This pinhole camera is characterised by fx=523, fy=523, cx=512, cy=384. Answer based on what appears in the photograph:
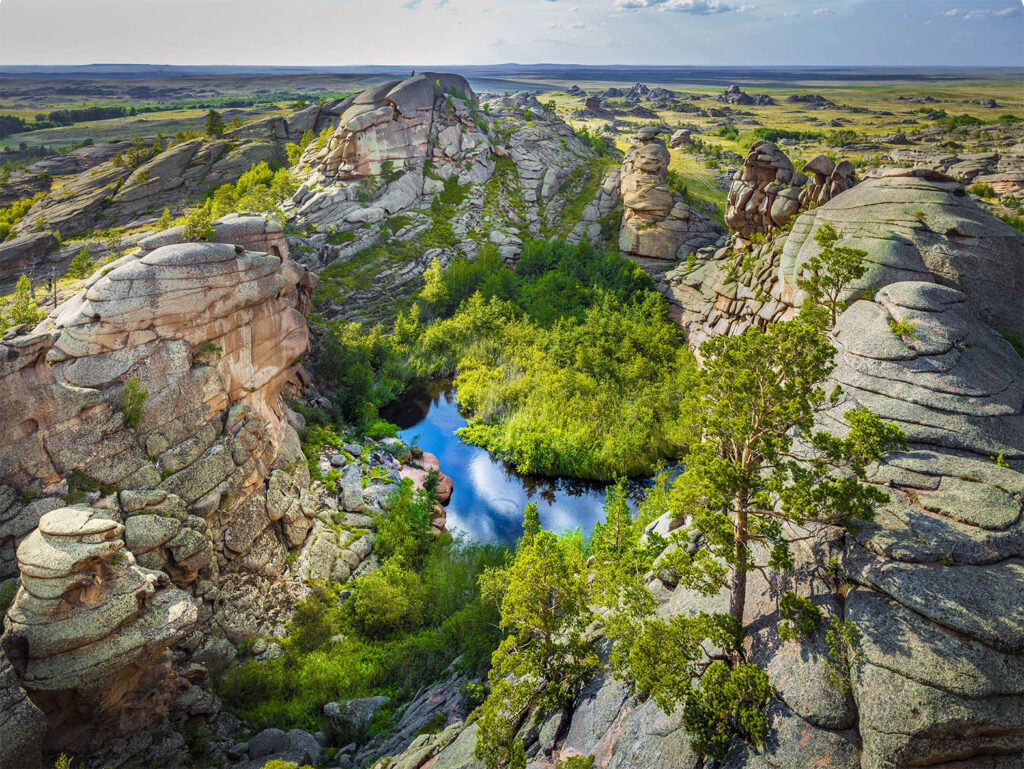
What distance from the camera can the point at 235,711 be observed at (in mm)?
22234

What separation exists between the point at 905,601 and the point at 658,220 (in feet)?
184

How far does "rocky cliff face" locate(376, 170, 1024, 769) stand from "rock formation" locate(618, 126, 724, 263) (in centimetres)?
3973

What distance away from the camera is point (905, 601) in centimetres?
1213

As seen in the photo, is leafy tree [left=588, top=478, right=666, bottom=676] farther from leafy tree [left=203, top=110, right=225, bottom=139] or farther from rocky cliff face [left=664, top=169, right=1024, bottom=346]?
leafy tree [left=203, top=110, right=225, bottom=139]

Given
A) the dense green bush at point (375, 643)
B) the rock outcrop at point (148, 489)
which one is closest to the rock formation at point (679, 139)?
the rock outcrop at point (148, 489)

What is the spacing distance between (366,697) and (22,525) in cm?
1575

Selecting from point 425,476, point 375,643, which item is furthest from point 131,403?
point 425,476

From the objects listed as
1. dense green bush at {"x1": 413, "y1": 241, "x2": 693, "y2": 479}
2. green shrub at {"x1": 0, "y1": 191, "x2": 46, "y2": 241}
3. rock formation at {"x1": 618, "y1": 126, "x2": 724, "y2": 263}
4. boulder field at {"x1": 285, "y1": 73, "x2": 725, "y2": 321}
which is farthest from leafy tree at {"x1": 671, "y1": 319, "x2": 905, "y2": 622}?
green shrub at {"x1": 0, "y1": 191, "x2": 46, "y2": 241}

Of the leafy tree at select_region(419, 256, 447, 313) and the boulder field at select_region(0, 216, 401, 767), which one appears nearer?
the boulder field at select_region(0, 216, 401, 767)

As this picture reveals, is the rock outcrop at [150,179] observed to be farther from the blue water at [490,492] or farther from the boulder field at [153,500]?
the blue water at [490,492]

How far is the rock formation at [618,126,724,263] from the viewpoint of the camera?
60875mm

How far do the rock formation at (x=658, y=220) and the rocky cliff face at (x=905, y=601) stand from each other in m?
39.7

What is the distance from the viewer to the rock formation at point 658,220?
60875mm

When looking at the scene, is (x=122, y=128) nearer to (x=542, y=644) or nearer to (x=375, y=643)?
(x=375, y=643)
